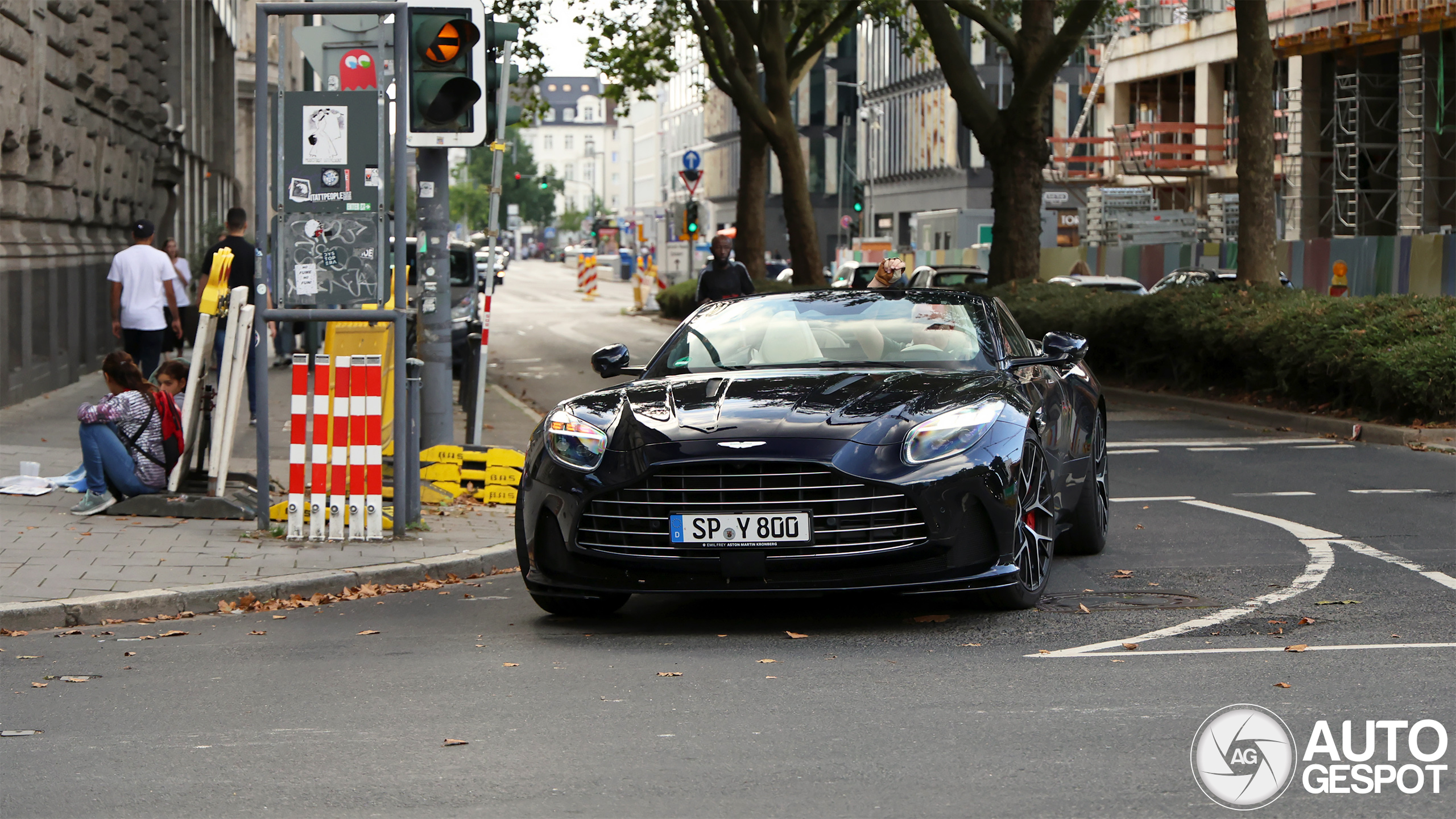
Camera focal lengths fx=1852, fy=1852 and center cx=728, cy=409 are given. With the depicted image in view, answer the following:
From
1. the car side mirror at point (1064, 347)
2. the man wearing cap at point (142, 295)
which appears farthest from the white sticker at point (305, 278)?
the man wearing cap at point (142, 295)

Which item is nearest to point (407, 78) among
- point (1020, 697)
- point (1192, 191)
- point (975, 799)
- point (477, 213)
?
point (1020, 697)

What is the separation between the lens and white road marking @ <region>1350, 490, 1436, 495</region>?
1174 cm

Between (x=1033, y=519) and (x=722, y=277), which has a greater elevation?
(x=722, y=277)

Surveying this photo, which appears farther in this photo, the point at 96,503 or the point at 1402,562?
the point at 96,503

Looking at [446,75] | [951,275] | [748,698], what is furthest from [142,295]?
[951,275]

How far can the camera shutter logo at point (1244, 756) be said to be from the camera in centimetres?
456

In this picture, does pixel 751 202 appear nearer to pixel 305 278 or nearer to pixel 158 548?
pixel 305 278

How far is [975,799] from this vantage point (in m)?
4.53

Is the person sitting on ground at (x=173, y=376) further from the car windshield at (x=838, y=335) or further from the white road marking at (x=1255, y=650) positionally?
the white road marking at (x=1255, y=650)

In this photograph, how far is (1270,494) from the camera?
39.2 ft

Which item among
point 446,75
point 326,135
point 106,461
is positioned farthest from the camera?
point 106,461

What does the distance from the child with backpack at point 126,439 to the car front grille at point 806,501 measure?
502 centimetres

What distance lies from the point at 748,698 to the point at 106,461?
6188mm

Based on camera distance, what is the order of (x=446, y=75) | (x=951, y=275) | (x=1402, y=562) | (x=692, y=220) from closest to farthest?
1. (x=1402, y=562)
2. (x=446, y=75)
3. (x=951, y=275)
4. (x=692, y=220)
